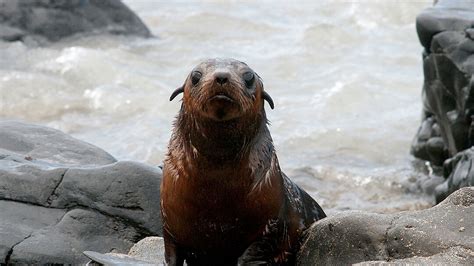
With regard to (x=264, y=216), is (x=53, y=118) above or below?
below

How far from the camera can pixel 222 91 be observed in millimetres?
4957

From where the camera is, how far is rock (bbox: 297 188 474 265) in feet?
16.2

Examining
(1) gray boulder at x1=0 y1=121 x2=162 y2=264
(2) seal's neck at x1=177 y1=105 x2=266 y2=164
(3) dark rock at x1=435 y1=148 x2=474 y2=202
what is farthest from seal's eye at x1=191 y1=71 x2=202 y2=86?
(3) dark rock at x1=435 y1=148 x2=474 y2=202

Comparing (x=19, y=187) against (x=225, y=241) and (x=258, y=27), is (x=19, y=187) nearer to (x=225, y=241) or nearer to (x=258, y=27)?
(x=225, y=241)

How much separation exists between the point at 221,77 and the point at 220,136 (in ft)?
1.20

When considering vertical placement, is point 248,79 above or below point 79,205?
above

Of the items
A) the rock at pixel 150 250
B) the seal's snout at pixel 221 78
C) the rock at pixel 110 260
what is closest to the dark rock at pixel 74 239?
the rock at pixel 150 250

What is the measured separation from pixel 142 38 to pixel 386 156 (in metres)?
7.18

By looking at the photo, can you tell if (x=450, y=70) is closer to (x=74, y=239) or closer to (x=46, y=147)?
(x=46, y=147)

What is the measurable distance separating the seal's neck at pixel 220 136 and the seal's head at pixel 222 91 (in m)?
0.05

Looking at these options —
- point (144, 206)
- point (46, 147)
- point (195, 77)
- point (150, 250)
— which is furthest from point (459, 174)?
point (195, 77)

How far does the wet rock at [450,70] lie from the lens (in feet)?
32.0

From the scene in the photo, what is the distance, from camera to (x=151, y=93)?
603 inches

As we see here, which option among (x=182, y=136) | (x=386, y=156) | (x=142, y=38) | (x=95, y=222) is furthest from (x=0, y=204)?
(x=142, y=38)
